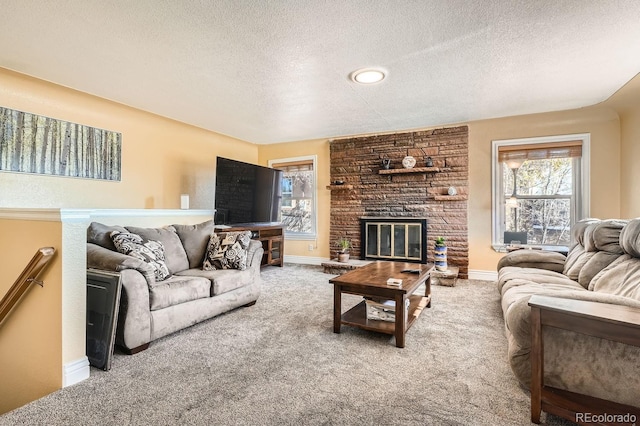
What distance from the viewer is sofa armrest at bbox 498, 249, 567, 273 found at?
3134mm

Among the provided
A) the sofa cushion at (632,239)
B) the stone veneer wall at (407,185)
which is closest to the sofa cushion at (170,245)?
the stone veneer wall at (407,185)

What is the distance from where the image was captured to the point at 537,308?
1.47 metres

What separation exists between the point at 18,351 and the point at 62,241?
36.3 inches

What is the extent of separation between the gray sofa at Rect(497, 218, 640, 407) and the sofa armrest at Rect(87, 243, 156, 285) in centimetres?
244

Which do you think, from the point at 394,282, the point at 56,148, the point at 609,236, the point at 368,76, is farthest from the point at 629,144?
the point at 56,148

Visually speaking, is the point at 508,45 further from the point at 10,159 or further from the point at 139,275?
the point at 10,159

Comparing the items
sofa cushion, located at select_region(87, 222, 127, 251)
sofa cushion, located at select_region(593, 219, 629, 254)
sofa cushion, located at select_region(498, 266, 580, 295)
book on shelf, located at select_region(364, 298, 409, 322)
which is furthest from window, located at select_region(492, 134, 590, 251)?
sofa cushion, located at select_region(87, 222, 127, 251)

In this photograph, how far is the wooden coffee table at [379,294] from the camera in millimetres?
2326

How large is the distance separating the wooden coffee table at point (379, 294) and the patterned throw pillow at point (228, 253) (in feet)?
3.64

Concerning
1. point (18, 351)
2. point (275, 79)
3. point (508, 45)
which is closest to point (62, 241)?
point (18, 351)

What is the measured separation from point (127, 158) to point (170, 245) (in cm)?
167

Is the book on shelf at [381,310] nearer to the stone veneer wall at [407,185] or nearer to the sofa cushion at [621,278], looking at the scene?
the sofa cushion at [621,278]

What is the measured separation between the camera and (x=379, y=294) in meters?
2.44

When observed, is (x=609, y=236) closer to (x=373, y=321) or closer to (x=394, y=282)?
(x=394, y=282)
